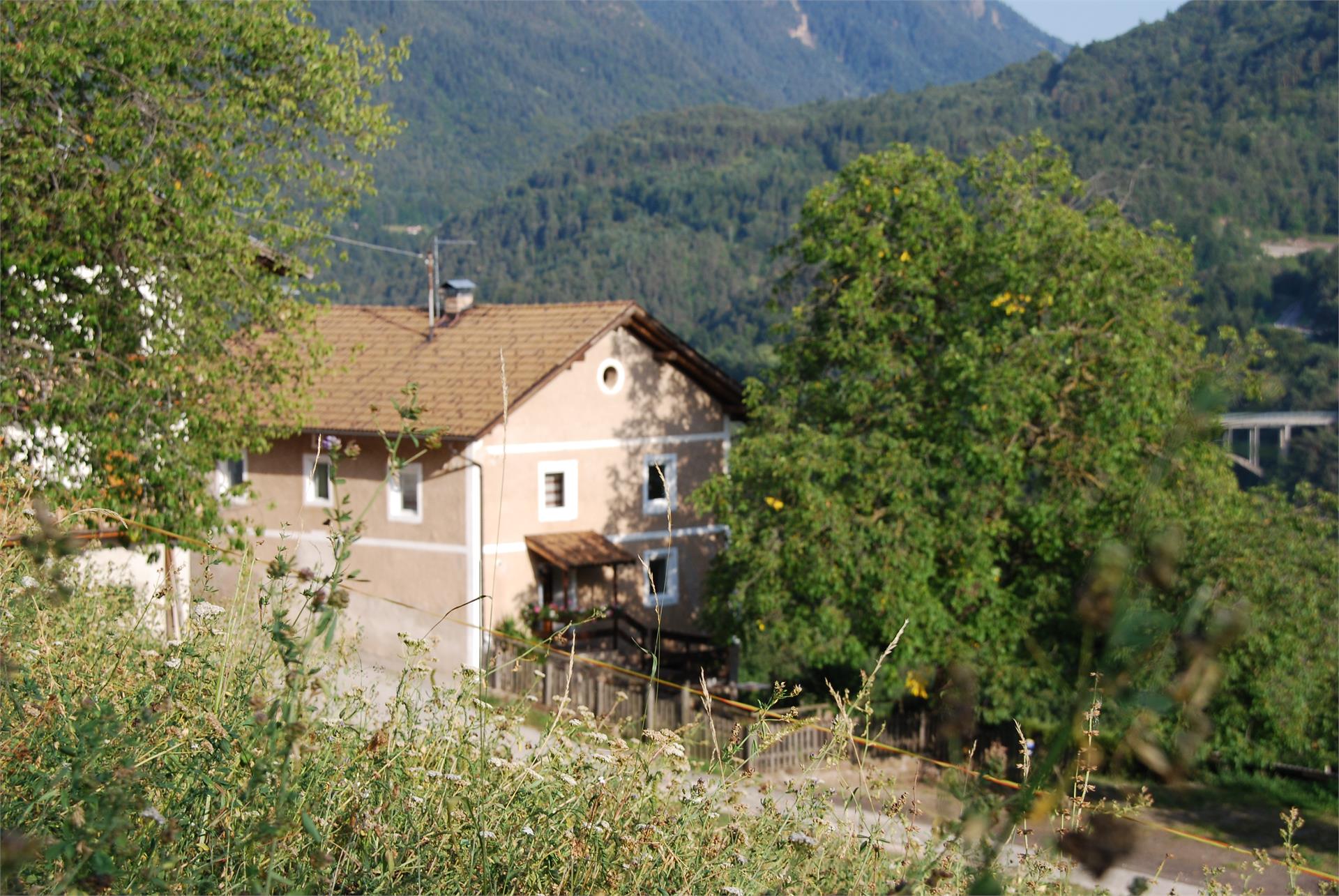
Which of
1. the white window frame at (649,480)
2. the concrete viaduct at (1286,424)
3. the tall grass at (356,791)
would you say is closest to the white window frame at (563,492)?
the white window frame at (649,480)

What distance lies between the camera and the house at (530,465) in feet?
69.0

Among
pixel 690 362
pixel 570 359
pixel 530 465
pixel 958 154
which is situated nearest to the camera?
pixel 570 359

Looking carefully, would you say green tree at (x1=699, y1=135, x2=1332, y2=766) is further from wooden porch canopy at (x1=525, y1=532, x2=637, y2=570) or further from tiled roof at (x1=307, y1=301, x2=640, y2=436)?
tiled roof at (x1=307, y1=301, x2=640, y2=436)

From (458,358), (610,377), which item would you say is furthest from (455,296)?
(610,377)

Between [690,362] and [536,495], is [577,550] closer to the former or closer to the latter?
[536,495]

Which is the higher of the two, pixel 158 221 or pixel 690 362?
pixel 158 221

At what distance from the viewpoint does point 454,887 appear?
251 cm

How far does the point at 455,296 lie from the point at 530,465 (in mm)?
4540

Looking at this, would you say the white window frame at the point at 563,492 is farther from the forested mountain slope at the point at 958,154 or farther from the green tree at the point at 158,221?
the forested mountain slope at the point at 958,154

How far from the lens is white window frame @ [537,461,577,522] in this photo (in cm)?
2195

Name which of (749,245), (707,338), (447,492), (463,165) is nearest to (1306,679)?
(447,492)

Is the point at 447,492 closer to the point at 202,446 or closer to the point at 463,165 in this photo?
the point at 202,446

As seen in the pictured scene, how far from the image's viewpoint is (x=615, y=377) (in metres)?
22.8

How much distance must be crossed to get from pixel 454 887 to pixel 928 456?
16.5 meters
